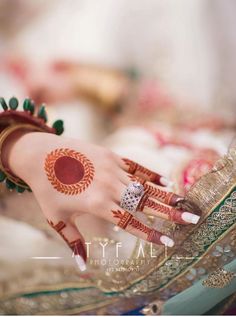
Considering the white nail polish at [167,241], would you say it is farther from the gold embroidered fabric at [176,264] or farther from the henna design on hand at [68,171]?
the henna design on hand at [68,171]

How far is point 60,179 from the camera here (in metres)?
1.41

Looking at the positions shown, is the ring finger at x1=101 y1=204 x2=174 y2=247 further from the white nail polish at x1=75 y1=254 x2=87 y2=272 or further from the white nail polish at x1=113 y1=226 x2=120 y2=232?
the white nail polish at x1=75 y1=254 x2=87 y2=272

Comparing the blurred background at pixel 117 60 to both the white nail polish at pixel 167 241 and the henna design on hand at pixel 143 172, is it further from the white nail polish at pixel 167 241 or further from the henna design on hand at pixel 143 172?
the white nail polish at pixel 167 241

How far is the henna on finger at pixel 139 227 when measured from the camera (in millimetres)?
1398

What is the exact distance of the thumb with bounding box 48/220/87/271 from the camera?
144cm

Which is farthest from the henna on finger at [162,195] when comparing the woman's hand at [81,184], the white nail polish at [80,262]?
the white nail polish at [80,262]

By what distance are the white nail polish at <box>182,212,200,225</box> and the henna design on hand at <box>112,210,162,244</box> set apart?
0.26ft

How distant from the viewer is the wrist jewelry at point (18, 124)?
144 centimetres

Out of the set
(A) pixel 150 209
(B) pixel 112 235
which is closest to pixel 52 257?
(B) pixel 112 235

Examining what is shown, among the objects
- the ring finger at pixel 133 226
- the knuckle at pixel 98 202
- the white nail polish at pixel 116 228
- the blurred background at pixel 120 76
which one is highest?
the blurred background at pixel 120 76

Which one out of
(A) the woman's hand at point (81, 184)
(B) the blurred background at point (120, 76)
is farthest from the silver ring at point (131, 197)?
(B) the blurred background at point (120, 76)

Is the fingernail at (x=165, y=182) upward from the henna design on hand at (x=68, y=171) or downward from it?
upward

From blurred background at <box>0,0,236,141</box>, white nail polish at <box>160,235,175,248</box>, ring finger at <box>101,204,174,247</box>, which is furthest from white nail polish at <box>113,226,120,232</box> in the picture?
blurred background at <box>0,0,236,141</box>

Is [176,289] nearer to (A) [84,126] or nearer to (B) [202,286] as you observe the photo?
(B) [202,286]
